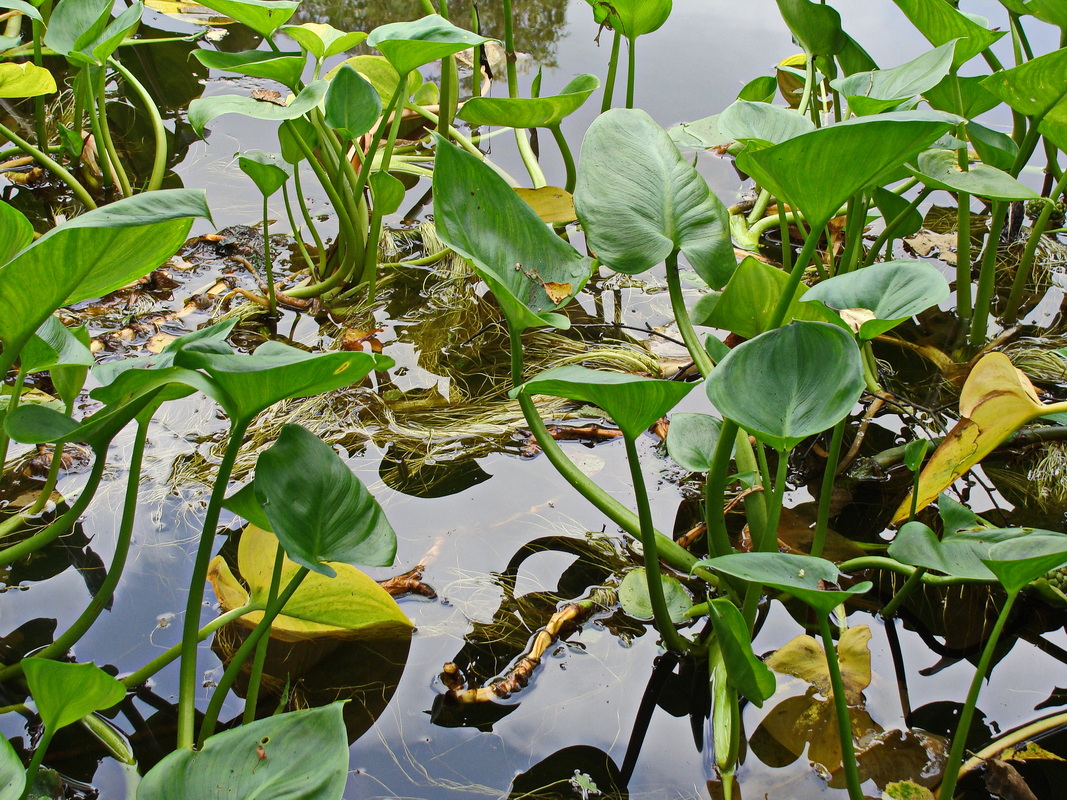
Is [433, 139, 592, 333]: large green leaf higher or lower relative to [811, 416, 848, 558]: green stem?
higher

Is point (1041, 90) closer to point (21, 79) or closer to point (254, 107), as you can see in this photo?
point (254, 107)

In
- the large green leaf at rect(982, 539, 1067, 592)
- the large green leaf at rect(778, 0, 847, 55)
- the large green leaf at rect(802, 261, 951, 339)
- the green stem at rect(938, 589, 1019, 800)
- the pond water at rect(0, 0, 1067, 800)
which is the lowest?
the pond water at rect(0, 0, 1067, 800)

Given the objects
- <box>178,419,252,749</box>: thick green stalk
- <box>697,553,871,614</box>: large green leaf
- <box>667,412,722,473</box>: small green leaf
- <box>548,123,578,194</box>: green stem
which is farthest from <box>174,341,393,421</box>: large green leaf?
<box>548,123,578,194</box>: green stem

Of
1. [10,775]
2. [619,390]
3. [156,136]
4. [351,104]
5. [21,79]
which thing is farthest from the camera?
[156,136]

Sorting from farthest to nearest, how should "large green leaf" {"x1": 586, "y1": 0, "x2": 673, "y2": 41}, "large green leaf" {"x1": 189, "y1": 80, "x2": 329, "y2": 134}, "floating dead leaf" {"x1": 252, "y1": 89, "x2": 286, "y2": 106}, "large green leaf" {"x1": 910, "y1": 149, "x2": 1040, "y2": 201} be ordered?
"floating dead leaf" {"x1": 252, "y1": 89, "x2": 286, "y2": 106}
"large green leaf" {"x1": 586, "y1": 0, "x2": 673, "y2": 41}
"large green leaf" {"x1": 189, "y1": 80, "x2": 329, "y2": 134}
"large green leaf" {"x1": 910, "y1": 149, "x2": 1040, "y2": 201}

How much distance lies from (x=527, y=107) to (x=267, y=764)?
0.93 meters

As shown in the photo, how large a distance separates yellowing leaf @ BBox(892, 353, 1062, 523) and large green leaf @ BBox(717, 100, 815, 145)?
12.4 inches

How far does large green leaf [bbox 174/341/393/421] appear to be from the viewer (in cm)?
54

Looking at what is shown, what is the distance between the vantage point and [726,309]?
83 cm

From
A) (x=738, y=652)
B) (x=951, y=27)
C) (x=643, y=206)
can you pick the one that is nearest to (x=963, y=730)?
(x=738, y=652)

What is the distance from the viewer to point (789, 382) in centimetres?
62

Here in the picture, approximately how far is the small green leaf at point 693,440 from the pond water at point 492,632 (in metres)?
0.16

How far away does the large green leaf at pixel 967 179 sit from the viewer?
0.90 meters

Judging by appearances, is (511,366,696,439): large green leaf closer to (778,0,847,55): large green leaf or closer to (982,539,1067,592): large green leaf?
(982,539,1067,592): large green leaf
